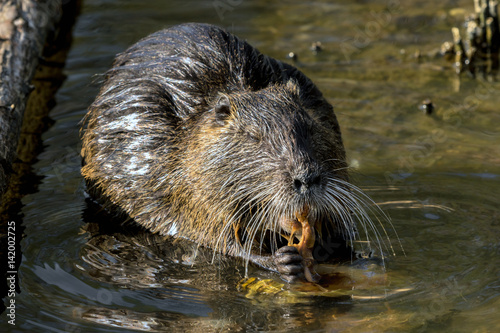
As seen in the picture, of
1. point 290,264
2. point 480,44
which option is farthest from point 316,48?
point 290,264

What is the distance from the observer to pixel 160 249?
5.13m

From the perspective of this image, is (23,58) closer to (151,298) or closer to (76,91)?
(76,91)

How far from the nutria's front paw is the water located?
101mm

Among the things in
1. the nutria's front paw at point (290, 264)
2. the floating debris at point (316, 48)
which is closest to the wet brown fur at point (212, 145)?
the nutria's front paw at point (290, 264)

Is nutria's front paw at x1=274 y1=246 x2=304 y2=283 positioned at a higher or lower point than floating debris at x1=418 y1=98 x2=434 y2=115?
→ lower

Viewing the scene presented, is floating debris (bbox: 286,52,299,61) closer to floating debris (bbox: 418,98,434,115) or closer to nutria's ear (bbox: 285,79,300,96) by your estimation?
floating debris (bbox: 418,98,434,115)

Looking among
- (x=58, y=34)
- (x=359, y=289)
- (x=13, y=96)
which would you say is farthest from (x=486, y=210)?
(x=58, y=34)

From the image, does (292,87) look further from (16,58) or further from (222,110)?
(16,58)

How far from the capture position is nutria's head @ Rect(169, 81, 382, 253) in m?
4.43

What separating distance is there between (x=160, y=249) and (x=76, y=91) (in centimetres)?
277

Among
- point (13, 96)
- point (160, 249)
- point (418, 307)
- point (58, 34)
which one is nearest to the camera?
point (418, 307)

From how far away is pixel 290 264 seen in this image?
4.60 meters

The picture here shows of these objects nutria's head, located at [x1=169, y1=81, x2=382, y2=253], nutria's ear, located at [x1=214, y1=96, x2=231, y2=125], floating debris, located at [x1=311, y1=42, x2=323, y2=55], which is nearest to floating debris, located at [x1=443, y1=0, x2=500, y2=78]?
floating debris, located at [x1=311, y1=42, x2=323, y2=55]

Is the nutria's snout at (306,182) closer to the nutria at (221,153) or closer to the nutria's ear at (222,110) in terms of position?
the nutria at (221,153)
